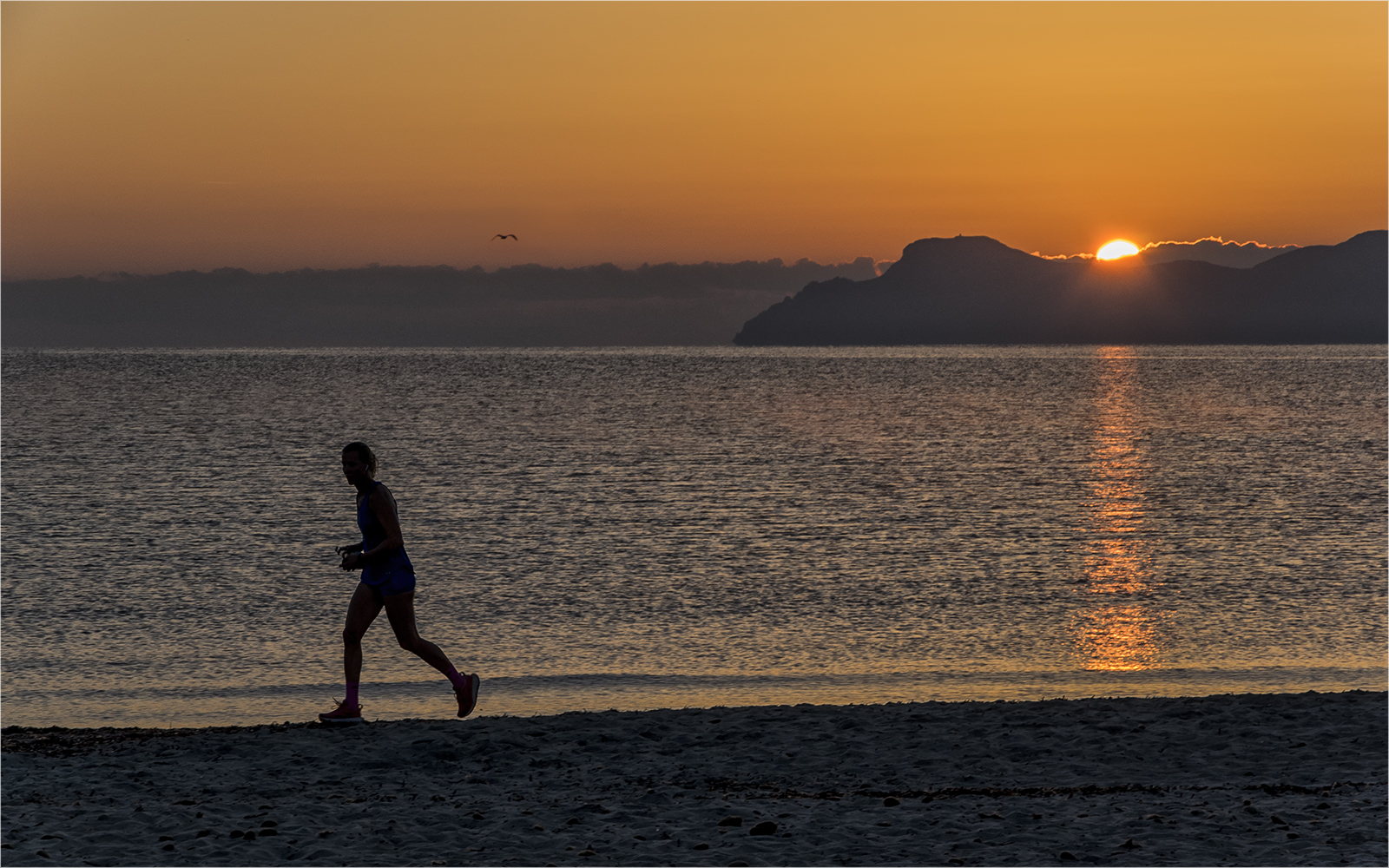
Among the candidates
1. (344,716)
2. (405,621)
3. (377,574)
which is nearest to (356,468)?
(377,574)

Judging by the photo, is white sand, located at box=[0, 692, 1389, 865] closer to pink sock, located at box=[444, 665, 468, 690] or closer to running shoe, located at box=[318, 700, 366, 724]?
running shoe, located at box=[318, 700, 366, 724]

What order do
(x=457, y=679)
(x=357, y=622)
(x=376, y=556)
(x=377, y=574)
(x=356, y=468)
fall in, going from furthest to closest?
1. (x=457, y=679)
2. (x=357, y=622)
3. (x=377, y=574)
4. (x=376, y=556)
5. (x=356, y=468)

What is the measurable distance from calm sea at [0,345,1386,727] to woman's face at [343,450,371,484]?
12.8 feet

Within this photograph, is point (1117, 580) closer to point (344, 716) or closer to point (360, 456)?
point (344, 716)

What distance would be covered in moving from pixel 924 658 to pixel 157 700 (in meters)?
8.16

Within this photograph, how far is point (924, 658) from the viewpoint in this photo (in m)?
14.8

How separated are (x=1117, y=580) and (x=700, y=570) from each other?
6.53 m

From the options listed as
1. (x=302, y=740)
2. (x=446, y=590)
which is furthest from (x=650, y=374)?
(x=302, y=740)

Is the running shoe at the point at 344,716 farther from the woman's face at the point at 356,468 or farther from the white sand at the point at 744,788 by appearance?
the woman's face at the point at 356,468

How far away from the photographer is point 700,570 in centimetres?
2111

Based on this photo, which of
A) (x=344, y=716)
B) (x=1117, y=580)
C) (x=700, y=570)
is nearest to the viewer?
(x=344, y=716)

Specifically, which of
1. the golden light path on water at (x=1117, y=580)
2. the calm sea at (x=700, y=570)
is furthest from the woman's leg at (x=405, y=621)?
the golden light path on water at (x=1117, y=580)

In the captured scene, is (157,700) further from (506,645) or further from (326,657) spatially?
(506,645)

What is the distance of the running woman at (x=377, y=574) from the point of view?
364 inches
